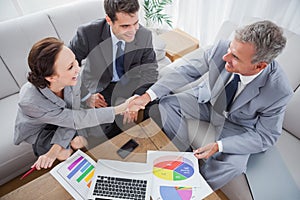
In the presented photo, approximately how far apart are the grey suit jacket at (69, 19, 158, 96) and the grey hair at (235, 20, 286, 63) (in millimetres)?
680

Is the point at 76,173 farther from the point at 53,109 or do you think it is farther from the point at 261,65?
the point at 261,65

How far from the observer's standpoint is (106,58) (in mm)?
1518

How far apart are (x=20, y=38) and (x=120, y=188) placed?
132cm

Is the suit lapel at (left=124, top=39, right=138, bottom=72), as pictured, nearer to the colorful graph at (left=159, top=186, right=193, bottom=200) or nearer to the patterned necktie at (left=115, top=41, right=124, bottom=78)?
the patterned necktie at (left=115, top=41, right=124, bottom=78)

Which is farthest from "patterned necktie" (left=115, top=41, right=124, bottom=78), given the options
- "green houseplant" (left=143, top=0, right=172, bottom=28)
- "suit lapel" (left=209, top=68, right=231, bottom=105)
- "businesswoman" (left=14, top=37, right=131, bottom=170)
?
"green houseplant" (left=143, top=0, right=172, bottom=28)

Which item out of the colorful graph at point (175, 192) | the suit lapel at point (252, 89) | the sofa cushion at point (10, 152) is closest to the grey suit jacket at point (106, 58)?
the sofa cushion at point (10, 152)

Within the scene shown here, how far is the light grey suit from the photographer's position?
1.21 meters

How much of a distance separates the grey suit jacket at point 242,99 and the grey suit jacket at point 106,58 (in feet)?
0.56

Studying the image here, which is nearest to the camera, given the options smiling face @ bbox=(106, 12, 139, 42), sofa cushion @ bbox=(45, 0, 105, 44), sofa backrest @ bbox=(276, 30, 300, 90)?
smiling face @ bbox=(106, 12, 139, 42)

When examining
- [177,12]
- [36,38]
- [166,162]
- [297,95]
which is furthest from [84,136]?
[177,12]

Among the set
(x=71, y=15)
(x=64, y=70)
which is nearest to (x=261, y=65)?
(x=64, y=70)

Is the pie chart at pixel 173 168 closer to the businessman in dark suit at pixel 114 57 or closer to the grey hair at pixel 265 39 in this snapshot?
the businessman in dark suit at pixel 114 57

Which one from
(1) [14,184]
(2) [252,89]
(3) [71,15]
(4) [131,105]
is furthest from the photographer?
(3) [71,15]

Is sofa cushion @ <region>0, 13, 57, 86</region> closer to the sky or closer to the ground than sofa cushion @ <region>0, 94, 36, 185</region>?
closer to the sky
